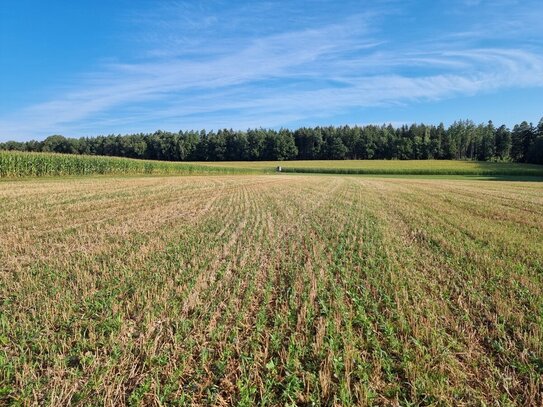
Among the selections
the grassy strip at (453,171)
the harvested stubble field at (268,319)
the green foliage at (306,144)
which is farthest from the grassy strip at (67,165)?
the green foliage at (306,144)

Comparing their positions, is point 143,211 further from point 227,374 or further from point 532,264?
point 532,264

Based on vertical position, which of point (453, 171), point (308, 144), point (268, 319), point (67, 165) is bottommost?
point (268, 319)

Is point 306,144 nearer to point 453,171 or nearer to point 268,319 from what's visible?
point 453,171

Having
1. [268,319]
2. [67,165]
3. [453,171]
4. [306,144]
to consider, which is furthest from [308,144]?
[268,319]

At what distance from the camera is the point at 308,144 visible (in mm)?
128875

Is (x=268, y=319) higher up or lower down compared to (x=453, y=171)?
lower down

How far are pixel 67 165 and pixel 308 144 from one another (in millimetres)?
101324

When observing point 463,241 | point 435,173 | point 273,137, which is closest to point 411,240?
point 463,241

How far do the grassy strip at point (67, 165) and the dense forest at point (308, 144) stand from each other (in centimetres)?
7080

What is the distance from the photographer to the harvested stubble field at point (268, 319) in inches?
134

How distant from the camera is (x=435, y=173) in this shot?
76375 mm

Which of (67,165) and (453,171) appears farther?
(453,171)

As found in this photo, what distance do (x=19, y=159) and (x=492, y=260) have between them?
36.8 m

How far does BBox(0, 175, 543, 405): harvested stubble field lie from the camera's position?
3393 mm
